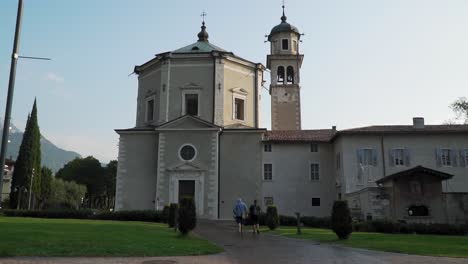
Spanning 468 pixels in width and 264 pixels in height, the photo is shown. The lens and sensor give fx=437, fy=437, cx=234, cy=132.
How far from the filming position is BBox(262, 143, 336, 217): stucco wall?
120 ft

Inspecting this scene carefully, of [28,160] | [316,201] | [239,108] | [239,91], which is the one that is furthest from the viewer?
[28,160]

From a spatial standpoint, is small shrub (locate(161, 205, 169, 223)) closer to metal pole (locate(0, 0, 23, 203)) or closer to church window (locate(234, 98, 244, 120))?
church window (locate(234, 98, 244, 120))

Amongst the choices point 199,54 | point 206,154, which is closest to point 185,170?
point 206,154

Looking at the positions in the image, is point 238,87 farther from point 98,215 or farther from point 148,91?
point 98,215

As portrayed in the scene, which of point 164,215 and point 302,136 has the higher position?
point 302,136

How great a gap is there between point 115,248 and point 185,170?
74.5 feet

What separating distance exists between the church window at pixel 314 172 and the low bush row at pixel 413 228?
1172 cm

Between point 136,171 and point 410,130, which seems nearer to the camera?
point 410,130

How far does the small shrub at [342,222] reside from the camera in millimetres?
17953

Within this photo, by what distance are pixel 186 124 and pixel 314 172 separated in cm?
1155

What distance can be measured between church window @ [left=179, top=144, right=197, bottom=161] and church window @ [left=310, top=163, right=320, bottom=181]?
10.0m

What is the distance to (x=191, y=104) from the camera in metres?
38.8

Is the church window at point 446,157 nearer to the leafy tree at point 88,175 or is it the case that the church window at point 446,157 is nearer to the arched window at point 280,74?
the arched window at point 280,74

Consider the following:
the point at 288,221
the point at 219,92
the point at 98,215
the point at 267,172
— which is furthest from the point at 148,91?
the point at 288,221
